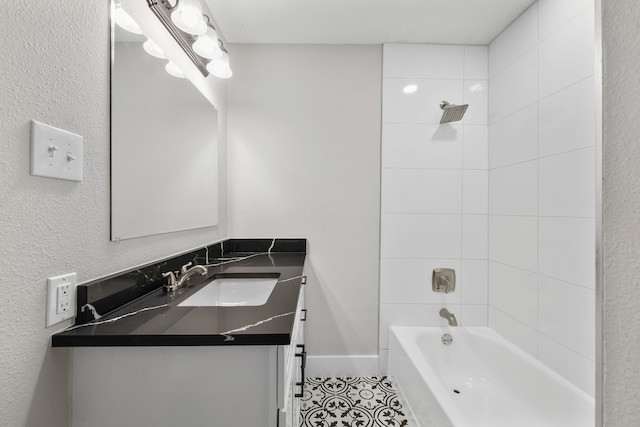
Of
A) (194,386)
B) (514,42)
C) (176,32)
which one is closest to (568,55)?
(514,42)

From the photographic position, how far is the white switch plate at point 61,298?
72cm

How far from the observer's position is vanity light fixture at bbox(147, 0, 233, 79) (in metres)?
1.22

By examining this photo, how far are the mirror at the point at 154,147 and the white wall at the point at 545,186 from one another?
1.88 meters

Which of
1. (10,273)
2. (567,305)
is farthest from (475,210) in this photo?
(10,273)

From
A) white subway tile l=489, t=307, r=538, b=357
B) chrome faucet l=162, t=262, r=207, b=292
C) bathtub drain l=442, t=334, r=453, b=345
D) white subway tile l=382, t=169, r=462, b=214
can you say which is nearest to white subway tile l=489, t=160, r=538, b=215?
white subway tile l=382, t=169, r=462, b=214

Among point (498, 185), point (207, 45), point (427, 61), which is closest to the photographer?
point (207, 45)

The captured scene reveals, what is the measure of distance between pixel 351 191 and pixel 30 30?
170 centimetres

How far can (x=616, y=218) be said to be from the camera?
1.28 ft

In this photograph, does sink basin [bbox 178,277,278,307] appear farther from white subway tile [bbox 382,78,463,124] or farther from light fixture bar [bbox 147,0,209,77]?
white subway tile [bbox 382,78,463,124]

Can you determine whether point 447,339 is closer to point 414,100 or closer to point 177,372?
point 414,100

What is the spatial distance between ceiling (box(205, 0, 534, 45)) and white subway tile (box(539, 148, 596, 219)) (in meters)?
0.98

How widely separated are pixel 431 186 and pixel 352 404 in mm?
1515

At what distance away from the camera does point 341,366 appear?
2078 millimetres

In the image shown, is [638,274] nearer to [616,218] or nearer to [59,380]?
[616,218]
